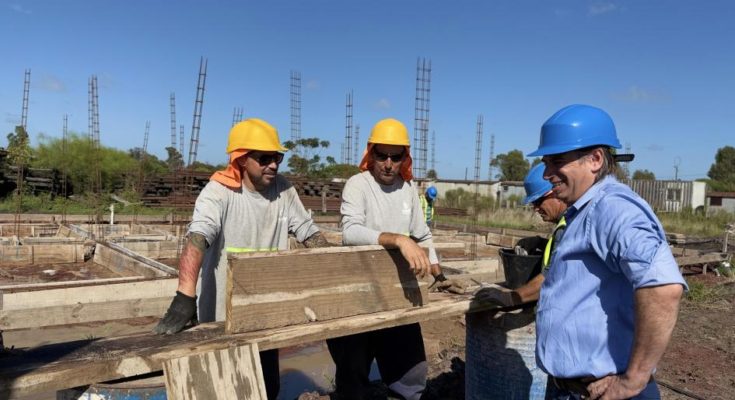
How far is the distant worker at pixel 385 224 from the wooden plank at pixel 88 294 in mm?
3208

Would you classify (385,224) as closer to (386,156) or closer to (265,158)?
(386,156)

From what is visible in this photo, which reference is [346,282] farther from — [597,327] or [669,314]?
[669,314]

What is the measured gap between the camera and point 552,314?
1.74 m

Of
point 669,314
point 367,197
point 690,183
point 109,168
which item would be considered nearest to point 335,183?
point 109,168

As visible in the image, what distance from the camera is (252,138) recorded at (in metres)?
2.54

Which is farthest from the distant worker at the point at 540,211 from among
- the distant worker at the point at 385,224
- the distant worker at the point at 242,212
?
the distant worker at the point at 242,212

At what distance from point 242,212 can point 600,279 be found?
1.71 m

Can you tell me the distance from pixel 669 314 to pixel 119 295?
17.7 ft

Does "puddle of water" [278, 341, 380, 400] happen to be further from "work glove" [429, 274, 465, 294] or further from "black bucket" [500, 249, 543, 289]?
"black bucket" [500, 249, 543, 289]

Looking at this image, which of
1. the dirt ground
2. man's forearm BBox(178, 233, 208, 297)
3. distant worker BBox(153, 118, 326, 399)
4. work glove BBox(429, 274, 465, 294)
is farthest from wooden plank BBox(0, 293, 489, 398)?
the dirt ground

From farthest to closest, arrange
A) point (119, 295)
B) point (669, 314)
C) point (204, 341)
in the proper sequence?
point (119, 295)
point (204, 341)
point (669, 314)

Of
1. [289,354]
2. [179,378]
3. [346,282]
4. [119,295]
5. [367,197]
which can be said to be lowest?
[289,354]

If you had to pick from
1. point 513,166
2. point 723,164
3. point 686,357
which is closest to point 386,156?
point 686,357

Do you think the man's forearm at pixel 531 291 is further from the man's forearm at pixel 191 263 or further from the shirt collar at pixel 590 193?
the man's forearm at pixel 191 263
